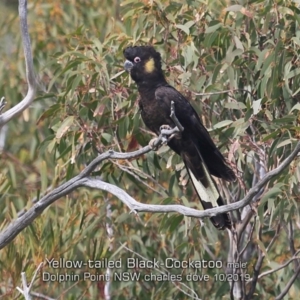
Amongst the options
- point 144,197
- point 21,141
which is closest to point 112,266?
point 144,197

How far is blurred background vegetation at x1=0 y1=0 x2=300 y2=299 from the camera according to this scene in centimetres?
361

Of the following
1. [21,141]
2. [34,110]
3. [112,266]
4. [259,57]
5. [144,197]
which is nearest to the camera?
[259,57]

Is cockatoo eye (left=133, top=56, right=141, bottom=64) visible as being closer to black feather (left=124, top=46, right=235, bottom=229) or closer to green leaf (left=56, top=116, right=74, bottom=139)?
black feather (left=124, top=46, right=235, bottom=229)

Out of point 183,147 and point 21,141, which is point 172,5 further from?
point 21,141

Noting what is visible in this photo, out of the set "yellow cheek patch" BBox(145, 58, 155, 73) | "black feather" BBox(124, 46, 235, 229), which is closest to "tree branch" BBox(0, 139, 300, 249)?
"black feather" BBox(124, 46, 235, 229)

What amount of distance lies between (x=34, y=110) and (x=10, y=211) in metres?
1.02

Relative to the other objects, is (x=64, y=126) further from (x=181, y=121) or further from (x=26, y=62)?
(x=26, y=62)

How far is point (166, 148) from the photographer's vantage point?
396 centimetres

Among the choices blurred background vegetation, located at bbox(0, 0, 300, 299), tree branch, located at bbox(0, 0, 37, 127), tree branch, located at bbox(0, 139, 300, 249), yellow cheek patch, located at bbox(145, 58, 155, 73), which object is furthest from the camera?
yellow cheek patch, located at bbox(145, 58, 155, 73)

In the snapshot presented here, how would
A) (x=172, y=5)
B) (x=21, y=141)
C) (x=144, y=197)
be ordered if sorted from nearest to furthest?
(x=172, y=5) → (x=144, y=197) → (x=21, y=141)

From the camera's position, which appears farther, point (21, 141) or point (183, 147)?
point (21, 141)

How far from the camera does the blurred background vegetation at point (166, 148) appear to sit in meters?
3.61

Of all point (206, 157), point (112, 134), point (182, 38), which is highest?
point (182, 38)

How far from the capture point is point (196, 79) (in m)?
3.84
